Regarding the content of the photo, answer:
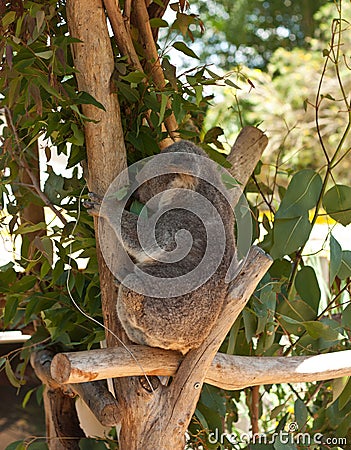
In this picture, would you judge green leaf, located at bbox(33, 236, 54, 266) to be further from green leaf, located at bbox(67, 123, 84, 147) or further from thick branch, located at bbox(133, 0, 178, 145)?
thick branch, located at bbox(133, 0, 178, 145)

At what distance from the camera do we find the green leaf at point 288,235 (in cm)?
141

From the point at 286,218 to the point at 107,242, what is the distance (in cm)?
42

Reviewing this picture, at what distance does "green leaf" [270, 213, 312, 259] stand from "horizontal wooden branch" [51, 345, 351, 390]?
0.24 m

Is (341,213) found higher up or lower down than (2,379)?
higher up

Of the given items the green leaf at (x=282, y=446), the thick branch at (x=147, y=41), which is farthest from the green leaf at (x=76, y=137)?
the green leaf at (x=282, y=446)

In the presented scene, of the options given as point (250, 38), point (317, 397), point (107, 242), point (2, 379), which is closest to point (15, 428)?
point (2, 379)

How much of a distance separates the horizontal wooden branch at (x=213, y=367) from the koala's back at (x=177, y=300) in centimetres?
4

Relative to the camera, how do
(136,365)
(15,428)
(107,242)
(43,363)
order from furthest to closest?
(15,428) < (43,363) < (107,242) < (136,365)

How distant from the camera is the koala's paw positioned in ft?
3.83

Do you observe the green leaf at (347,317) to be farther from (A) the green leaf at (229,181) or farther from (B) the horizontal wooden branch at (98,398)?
(B) the horizontal wooden branch at (98,398)

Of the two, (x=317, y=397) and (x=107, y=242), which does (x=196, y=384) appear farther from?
(x=317, y=397)

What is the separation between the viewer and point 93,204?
117cm

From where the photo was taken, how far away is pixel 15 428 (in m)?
2.16

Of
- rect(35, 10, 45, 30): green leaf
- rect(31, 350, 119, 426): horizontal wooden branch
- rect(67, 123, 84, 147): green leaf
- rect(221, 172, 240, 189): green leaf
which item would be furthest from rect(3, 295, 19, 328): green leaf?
rect(35, 10, 45, 30): green leaf
